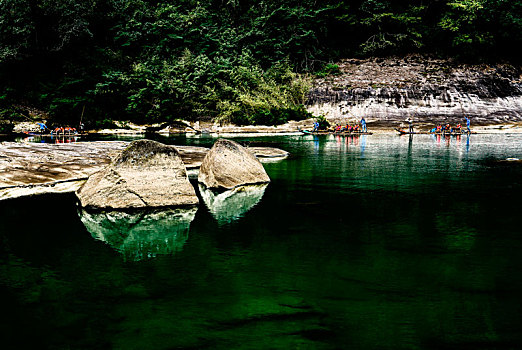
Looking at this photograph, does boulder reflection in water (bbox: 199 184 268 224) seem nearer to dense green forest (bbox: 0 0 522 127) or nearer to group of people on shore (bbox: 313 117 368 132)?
group of people on shore (bbox: 313 117 368 132)

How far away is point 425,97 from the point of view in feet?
112

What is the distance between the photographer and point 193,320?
4359mm

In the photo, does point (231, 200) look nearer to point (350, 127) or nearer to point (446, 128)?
point (350, 127)

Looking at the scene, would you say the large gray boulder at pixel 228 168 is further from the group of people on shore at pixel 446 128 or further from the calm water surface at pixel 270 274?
the group of people on shore at pixel 446 128

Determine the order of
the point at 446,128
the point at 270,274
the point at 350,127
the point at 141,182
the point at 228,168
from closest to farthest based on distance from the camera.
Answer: the point at 270,274 → the point at 141,182 → the point at 228,168 → the point at 446,128 → the point at 350,127

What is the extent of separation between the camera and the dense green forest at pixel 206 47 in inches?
1346

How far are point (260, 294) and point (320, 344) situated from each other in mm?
1186

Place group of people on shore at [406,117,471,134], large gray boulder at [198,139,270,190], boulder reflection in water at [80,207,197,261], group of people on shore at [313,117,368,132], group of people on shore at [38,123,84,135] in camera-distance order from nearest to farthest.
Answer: boulder reflection in water at [80,207,197,261] < large gray boulder at [198,139,270,190] < group of people on shore at [38,123,84,135] < group of people on shore at [406,117,471,134] < group of people on shore at [313,117,368,132]

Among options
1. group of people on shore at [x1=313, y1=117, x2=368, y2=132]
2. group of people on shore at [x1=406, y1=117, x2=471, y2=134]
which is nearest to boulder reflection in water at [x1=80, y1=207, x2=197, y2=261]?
group of people on shore at [x1=313, y1=117, x2=368, y2=132]

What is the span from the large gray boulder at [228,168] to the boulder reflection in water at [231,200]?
20 centimetres

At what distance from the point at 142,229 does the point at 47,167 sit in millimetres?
5299

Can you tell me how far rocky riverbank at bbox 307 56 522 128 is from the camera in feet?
110

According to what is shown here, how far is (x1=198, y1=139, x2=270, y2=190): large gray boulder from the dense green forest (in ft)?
72.8

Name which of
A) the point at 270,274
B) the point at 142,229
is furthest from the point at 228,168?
the point at 270,274
